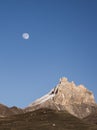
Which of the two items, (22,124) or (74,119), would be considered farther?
(74,119)

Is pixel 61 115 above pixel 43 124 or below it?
above

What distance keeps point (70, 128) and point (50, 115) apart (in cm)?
3535

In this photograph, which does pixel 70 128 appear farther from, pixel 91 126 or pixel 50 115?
pixel 50 115

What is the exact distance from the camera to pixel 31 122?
179 metres

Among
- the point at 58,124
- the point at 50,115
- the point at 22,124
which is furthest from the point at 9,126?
the point at 50,115

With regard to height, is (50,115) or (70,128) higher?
(50,115)

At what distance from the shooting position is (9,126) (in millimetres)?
168625

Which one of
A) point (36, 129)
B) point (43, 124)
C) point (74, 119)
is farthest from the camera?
point (74, 119)

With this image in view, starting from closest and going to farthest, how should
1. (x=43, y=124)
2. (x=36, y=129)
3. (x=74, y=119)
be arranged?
(x=36, y=129) < (x=43, y=124) < (x=74, y=119)

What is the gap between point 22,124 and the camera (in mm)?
173625

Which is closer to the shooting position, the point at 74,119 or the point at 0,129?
the point at 0,129

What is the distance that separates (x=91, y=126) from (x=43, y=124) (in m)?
20.9

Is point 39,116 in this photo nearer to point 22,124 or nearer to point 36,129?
point 22,124

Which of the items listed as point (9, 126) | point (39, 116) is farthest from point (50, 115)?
point (9, 126)
